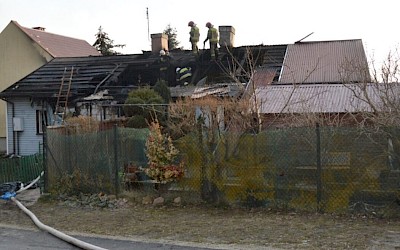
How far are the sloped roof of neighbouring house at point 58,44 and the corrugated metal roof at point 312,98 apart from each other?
18504 millimetres

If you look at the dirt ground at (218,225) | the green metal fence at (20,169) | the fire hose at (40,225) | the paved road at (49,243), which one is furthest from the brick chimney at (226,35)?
the paved road at (49,243)

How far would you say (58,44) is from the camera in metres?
35.1

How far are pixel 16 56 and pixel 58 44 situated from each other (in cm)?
328

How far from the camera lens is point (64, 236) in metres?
7.79

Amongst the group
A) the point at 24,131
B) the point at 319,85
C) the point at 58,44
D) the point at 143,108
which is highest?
the point at 58,44

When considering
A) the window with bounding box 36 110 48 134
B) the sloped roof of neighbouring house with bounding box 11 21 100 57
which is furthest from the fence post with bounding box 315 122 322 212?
the sloped roof of neighbouring house with bounding box 11 21 100 57

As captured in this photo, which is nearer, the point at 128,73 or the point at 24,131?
the point at 24,131

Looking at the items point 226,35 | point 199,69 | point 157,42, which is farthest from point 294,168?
point 157,42

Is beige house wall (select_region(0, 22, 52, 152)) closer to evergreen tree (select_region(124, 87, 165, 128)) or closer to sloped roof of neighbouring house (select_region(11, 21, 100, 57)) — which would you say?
sloped roof of neighbouring house (select_region(11, 21, 100, 57))

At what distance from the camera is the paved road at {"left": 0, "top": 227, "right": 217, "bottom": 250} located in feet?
23.8

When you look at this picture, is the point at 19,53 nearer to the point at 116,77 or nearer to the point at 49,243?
the point at 116,77

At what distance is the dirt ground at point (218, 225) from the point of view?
7.18 m

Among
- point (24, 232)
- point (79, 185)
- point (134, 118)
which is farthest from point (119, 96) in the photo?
point (24, 232)

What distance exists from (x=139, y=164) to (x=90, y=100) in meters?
11.1
